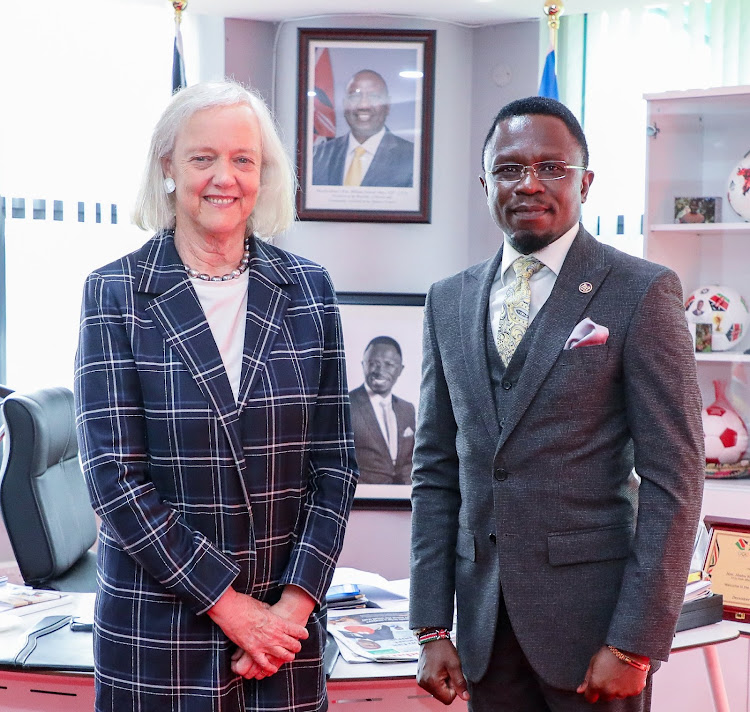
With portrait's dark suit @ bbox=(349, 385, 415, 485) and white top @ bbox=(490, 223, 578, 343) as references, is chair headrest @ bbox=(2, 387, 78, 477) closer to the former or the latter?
portrait's dark suit @ bbox=(349, 385, 415, 485)

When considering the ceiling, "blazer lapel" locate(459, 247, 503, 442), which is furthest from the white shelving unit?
"blazer lapel" locate(459, 247, 503, 442)

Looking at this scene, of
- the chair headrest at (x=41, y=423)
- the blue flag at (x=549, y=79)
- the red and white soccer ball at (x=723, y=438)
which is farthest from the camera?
the blue flag at (x=549, y=79)

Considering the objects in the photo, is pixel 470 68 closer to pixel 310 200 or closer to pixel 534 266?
pixel 310 200

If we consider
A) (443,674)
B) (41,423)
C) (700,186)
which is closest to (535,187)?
(443,674)

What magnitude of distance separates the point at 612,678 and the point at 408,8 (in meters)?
2.89

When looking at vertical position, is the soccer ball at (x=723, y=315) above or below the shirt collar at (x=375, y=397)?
above

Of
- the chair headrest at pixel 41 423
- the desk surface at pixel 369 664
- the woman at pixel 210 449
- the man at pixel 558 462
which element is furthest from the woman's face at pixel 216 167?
the chair headrest at pixel 41 423

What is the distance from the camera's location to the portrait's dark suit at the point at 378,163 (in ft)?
12.3

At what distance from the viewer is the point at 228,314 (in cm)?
162

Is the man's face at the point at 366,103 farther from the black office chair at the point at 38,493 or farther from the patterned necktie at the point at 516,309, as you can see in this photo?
the patterned necktie at the point at 516,309

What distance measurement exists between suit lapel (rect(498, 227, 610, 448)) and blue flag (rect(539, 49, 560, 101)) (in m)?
2.08

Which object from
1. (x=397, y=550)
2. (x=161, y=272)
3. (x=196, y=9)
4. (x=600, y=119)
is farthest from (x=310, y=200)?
(x=161, y=272)

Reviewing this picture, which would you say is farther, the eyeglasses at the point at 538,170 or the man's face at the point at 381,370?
the man's face at the point at 381,370

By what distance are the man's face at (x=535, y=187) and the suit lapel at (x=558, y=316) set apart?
0.21 feet
